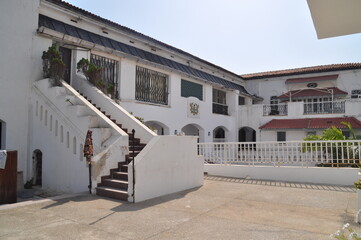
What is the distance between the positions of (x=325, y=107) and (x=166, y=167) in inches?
674

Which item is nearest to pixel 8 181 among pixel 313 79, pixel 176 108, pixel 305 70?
pixel 176 108

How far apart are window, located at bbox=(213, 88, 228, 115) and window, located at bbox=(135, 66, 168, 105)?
6.23 metres

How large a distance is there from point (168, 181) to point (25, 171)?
5344mm

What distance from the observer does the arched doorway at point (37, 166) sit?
9.44 meters

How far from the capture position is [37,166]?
9516 mm

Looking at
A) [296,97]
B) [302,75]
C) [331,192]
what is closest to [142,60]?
[331,192]

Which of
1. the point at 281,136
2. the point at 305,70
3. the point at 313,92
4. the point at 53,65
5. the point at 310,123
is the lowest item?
the point at 281,136

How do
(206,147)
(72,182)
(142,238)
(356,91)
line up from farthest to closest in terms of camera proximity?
1. (356,91)
2. (206,147)
3. (72,182)
4. (142,238)

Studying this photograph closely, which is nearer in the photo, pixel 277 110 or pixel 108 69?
pixel 108 69

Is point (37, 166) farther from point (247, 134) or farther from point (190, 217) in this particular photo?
point (247, 134)

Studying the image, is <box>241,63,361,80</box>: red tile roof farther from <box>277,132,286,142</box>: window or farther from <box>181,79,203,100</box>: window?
<box>181,79,203,100</box>: window

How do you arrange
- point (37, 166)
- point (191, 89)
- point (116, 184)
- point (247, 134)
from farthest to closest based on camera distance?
point (247, 134), point (191, 89), point (37, 166), point (116, 184)

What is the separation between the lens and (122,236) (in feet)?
13.8

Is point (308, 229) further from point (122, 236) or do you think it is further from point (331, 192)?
point (331, 192)
